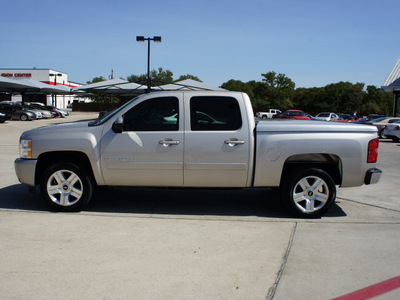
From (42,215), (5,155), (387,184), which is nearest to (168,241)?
(42,215)

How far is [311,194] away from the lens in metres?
5.58

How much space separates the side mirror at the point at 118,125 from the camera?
5.50m

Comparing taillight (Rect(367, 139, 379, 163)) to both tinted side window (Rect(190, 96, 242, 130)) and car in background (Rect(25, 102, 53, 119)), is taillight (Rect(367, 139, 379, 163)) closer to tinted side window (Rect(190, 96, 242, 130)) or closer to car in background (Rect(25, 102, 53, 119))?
tinted side window (Rect(190, 96, 242, 130))

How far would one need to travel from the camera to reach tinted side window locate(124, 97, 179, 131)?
5609mm

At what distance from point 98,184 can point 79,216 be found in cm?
52

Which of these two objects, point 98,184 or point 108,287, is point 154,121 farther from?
point 108,287

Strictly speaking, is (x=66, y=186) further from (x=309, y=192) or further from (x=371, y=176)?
(x=371, y=176)

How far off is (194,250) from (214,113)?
210 cm

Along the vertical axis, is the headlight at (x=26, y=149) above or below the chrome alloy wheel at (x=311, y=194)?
above

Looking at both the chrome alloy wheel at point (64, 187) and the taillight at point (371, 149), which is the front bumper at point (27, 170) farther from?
the taillight at point (371, 149)

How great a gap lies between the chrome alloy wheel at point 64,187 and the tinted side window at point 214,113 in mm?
1869

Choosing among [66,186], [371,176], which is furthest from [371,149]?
[66,186]

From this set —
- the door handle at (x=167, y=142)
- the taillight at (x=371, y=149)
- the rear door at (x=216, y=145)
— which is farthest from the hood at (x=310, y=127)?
the door handle at (x=167, y=142)

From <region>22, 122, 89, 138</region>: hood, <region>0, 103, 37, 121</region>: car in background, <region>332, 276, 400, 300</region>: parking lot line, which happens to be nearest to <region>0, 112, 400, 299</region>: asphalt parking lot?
<region>332, 276, 400, 300</region>: parking lot line
